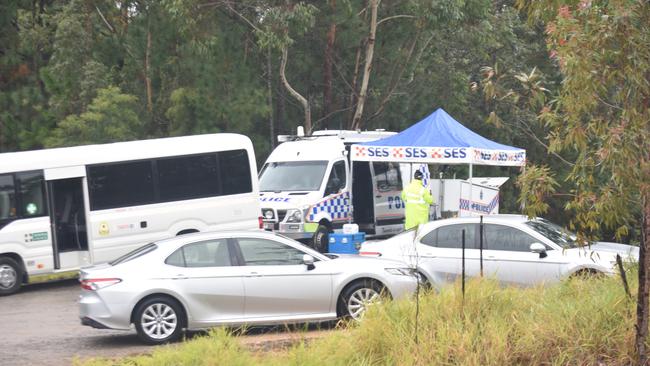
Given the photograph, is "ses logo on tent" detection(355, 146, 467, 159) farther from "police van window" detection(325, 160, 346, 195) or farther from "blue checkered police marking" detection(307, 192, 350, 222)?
"blue checkered police marking" detection(307, 192, 350, 222)

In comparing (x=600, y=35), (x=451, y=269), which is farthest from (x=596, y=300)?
(x=451, y=269)

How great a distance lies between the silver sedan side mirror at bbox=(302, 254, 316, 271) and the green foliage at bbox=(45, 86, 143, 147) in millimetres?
12386

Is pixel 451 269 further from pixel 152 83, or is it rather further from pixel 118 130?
pixel 152 83

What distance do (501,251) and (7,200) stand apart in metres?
9.06

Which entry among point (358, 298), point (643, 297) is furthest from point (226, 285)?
point (643, 297)

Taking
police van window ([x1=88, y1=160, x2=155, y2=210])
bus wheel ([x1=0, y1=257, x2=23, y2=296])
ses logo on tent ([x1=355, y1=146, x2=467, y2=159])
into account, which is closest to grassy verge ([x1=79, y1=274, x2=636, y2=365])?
bus wheel ([x1=0, y1=257, x2=23, y2=296])

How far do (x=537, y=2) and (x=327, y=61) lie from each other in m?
18.6

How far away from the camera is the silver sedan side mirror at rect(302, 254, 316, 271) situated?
11.7 m

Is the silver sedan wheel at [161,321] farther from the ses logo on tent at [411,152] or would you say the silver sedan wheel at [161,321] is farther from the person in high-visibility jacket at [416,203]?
the ses logo on tent at [411,152]

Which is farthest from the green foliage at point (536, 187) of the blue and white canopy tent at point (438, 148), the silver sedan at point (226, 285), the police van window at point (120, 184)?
the police van window at point (120, 184)

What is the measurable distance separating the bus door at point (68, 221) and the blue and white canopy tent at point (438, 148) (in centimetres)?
586

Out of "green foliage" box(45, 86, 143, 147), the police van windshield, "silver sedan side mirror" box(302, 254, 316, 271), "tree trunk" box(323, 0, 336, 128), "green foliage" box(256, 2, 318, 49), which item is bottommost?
"silver sedan side mirror" box(302, 254, 316, 271)

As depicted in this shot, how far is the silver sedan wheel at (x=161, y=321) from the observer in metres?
11.3

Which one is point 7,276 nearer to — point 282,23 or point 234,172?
point 234,172
